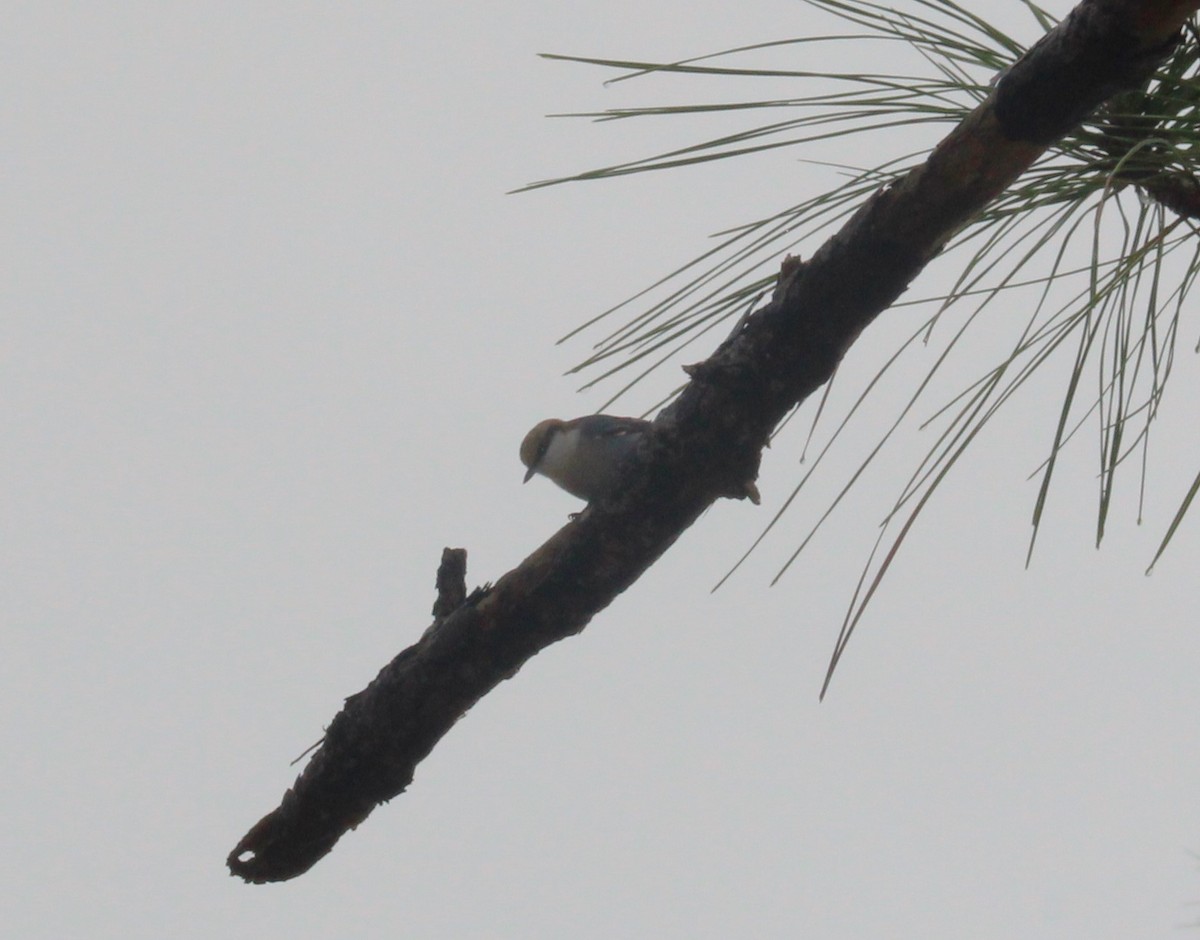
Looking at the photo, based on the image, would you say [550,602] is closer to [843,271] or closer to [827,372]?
[827,372]

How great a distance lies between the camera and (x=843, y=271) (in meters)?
1.42

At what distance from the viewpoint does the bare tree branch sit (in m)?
1.27

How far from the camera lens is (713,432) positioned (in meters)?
1.52

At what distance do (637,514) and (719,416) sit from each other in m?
0.17

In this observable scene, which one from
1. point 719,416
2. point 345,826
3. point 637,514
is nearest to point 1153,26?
point 719,416

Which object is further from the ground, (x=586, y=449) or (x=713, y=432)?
(x=586, y=449)

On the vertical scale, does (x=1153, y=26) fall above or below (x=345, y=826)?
below

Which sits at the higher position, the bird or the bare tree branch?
the bird

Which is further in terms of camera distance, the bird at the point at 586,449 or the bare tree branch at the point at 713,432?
the bird at the point at 586,449

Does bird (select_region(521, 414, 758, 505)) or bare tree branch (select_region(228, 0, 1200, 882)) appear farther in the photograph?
bird (select_region(521, 414, 758, 505))

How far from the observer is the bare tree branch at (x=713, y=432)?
127 centimetres

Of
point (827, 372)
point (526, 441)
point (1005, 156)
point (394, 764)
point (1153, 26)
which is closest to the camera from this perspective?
point (1153, 26)

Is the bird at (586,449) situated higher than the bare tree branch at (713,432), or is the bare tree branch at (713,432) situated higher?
the bird at (586,449)

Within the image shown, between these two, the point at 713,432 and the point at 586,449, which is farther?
the point at 586,449
